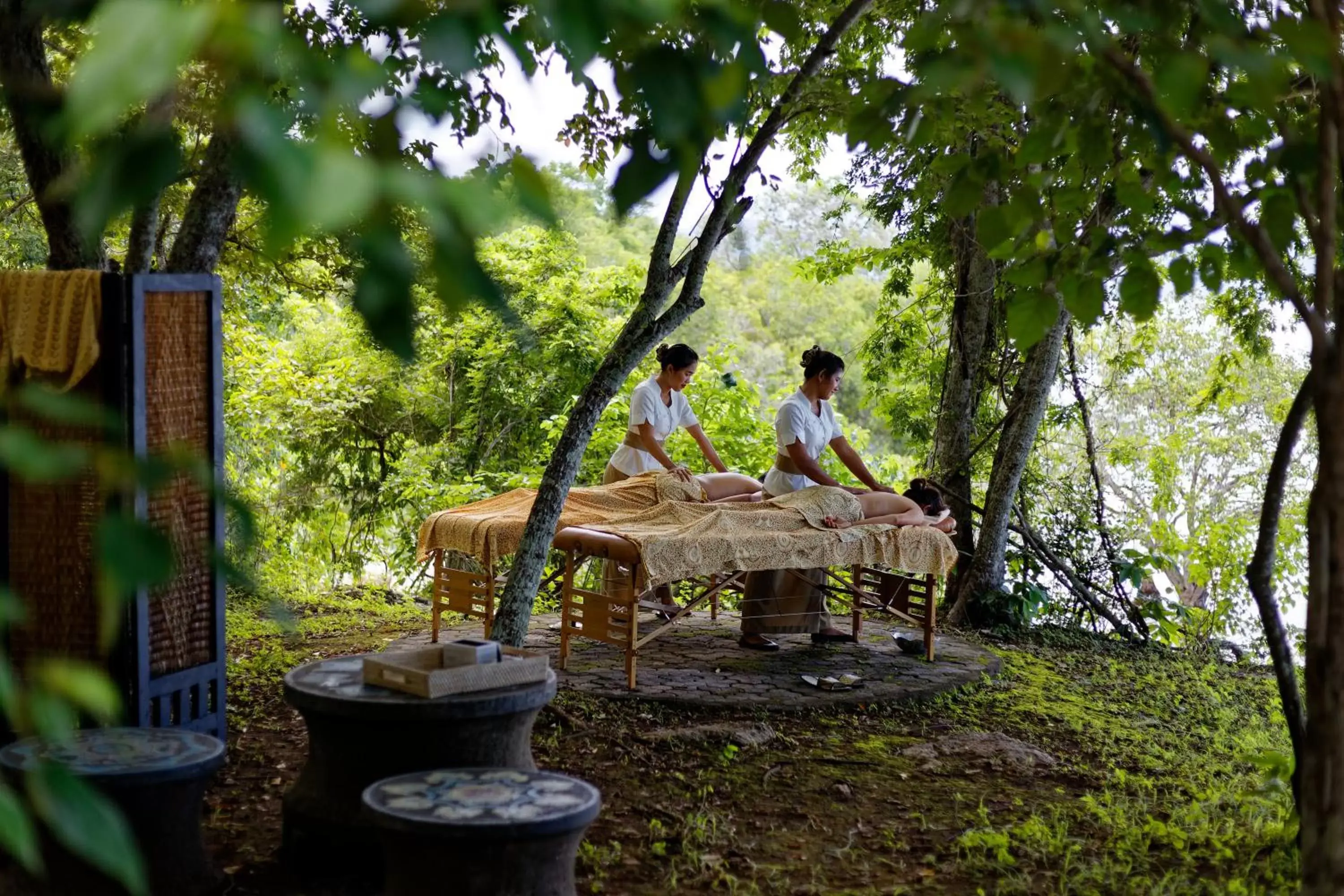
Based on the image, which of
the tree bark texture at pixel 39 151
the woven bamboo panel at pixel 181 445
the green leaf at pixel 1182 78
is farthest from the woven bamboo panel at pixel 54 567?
the green leaf at pixel 1182 78

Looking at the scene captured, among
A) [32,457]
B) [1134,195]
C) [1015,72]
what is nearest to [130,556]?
[32,457]

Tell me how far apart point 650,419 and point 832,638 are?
1.43 meters

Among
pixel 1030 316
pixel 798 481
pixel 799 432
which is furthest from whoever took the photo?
pixel 798 481

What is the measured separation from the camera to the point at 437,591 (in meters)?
5.63

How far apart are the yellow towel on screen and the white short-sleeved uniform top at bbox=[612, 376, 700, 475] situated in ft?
9.72

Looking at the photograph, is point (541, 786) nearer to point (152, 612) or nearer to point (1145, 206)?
point (152, 612)

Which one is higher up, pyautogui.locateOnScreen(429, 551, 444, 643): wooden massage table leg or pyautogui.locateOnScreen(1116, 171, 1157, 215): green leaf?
pyautogui.locateOnScreen(1116, 171, 1157, 215): green leaf

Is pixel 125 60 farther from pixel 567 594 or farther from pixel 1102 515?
pixel 1102 515

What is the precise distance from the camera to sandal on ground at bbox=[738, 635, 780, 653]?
593 centimetres

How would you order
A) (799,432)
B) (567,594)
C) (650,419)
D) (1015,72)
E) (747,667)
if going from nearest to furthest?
(1015,72) < (567,594) < (747,667) < (799,432) < (650,419)

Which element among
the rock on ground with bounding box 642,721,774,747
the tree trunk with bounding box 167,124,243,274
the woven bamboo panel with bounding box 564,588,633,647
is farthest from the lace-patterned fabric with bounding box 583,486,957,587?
the tree trunk with bounding box 167,124,243,274

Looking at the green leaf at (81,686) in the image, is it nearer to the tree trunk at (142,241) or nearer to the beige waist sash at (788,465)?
the tree trunk at (142,241)

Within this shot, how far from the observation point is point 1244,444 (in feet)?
41.0

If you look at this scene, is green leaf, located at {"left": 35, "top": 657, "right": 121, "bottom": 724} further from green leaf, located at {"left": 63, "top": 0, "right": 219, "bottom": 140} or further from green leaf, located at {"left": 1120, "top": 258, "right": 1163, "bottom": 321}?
green leaf, located at {"left": 1120, "top": 258, "right": 1163, "bottom": 321}
